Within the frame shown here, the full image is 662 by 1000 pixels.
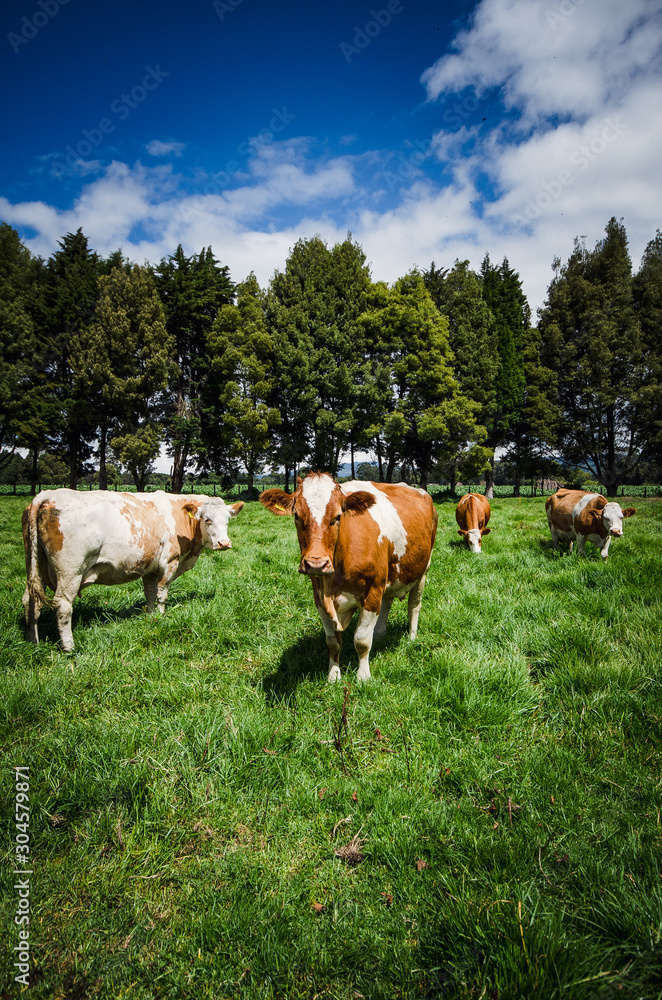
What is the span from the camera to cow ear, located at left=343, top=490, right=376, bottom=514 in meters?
3.48

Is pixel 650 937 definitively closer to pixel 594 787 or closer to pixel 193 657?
pixel 594 787

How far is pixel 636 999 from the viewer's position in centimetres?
135

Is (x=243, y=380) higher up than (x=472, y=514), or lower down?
higher up

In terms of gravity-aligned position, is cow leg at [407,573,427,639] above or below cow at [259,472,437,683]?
below

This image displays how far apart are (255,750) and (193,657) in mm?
1610

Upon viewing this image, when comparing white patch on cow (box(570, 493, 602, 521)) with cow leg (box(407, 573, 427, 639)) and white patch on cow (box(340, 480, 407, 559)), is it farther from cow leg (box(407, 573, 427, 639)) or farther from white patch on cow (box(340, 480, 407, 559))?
white patch on cow (box(340, 480, 407, 559))

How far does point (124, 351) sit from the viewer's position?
2367cm

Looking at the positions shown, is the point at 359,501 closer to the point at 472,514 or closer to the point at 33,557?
the point at 33,557

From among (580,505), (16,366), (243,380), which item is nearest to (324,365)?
(243,380)

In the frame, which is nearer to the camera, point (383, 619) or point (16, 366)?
point (383, 619)

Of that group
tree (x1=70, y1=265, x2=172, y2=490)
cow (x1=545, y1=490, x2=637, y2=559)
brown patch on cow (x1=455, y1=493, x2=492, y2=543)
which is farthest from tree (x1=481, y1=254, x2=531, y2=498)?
tree (x1=70, y1=265, x2=172, y2=490)

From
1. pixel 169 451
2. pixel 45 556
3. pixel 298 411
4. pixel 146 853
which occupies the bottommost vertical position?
pixel 146 853

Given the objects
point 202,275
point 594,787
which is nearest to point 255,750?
point 594,787

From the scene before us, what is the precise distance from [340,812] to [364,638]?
1425mm
